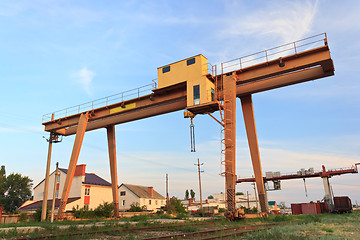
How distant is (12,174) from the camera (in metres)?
52.3

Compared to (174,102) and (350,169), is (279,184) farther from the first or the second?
(174,102)

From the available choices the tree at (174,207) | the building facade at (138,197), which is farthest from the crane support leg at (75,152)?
the building facade at (138,197)

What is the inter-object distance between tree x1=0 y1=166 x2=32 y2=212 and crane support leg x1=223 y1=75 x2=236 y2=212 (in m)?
49.4

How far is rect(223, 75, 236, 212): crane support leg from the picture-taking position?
50.5ft

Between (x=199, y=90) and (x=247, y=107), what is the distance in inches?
144

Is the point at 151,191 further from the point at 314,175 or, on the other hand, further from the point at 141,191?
the point at 314,175

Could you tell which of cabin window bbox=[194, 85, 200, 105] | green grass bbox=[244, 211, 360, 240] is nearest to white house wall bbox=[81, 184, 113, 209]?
cabin window bbox=[194, 85, 200, 105]

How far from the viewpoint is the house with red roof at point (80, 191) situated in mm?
34531

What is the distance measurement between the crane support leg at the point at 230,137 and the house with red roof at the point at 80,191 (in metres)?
24.3

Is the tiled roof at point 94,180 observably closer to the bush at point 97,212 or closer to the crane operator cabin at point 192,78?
the bush at point 97,212

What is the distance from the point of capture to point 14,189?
5181 centimetres

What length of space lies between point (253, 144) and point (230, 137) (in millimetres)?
2356

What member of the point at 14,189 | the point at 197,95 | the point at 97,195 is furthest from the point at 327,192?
the point at 14,189

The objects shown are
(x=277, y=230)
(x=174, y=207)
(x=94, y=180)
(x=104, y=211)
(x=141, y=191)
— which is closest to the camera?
(x=277, y=230)
